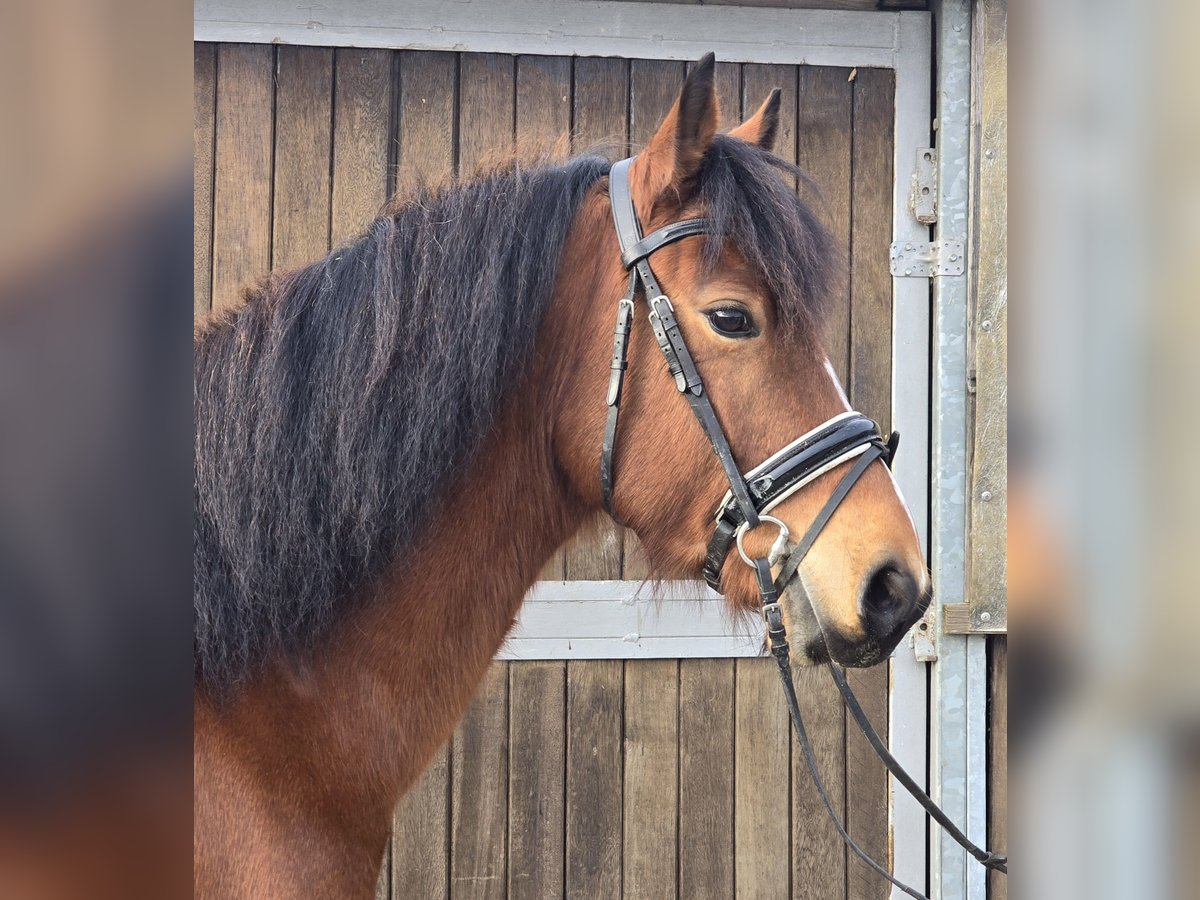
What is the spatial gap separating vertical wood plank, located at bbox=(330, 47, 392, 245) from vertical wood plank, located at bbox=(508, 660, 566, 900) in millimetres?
1377

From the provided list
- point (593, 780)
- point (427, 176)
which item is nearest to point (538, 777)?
point (593, 780)

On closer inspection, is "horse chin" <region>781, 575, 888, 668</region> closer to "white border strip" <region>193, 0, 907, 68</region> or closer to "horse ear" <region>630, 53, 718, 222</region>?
"horse ear" <region>630, 53, 718, 222</region>

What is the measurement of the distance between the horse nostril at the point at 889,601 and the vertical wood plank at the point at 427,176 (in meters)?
1.57

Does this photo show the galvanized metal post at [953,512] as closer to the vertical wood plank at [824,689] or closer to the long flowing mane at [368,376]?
the vertical wood plank at [824,689]

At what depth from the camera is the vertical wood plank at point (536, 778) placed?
8.09ft

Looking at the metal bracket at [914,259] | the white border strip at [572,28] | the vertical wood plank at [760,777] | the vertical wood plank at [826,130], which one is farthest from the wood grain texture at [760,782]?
the white border strip at [572,28]

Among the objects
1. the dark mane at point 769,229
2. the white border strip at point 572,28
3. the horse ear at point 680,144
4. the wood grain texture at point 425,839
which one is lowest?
the wood grain texture at point 425,839

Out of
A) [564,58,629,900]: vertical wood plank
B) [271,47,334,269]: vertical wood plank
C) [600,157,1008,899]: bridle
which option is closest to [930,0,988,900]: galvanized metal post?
[564,58,629,900]: vertical wood plank

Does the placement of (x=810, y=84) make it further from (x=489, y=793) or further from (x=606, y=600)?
(x=489, y=793)

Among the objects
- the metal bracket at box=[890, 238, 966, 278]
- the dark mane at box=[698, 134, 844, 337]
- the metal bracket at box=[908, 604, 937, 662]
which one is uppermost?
the metal bracket at box=[890, 238, 966, 278]

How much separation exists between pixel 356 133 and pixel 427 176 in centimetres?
25

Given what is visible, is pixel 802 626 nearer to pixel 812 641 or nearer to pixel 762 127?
pixel 812 641

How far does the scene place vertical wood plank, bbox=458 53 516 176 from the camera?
2475mm
